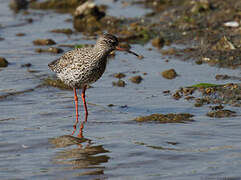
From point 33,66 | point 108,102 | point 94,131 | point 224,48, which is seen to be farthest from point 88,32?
point 94,131

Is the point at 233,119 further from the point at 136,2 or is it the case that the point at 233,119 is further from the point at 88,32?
the point at 136,2

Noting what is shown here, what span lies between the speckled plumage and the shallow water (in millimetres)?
769

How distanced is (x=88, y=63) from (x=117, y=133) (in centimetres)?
177

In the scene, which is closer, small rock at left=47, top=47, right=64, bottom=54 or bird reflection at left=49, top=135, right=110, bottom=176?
bird reflection at left=49, top=135, right=110, bottom=176

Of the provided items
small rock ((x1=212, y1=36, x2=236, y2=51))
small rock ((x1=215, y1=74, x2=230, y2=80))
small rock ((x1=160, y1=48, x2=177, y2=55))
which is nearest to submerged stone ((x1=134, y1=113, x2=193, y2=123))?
small rock ((x1=215, y1=74, x2=230, y2=80))

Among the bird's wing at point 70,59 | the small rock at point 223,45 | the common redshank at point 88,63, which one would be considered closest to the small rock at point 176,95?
the common redshank at point 88,63

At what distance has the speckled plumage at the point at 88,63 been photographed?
34.0 ft

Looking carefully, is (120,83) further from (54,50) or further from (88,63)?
(54,50)

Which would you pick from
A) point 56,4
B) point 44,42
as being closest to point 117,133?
point 44,42

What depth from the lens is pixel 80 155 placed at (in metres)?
8.45

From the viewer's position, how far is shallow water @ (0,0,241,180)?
25.2ft

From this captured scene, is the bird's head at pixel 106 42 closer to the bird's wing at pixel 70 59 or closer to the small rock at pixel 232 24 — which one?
the bird's wing at pixel 70 59

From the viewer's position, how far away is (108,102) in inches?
442

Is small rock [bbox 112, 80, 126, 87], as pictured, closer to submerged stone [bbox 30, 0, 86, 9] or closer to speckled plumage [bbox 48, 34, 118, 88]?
speckled plumage [bbox 48, 34, 118, 88]
